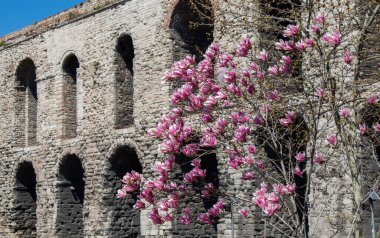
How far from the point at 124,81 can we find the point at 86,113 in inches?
60.8

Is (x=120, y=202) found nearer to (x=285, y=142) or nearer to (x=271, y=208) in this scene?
(x=285, y=142)

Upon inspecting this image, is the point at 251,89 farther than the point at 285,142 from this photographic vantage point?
No

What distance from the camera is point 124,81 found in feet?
62.0

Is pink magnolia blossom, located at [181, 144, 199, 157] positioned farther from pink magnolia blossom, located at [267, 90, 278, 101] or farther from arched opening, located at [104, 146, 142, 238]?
arched opening, located at [104, 146, 142, 238]

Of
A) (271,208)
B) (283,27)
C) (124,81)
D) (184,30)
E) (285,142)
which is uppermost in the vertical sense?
(184,30)

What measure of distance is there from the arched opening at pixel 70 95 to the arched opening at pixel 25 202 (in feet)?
7.43

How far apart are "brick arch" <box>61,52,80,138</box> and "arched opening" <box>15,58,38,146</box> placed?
2.21 m

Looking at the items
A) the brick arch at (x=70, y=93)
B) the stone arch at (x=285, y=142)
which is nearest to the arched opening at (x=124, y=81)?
the brick arch at (x=70, y=93)

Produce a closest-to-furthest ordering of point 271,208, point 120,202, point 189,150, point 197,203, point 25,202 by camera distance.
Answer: point 271,208, point 189,150, point 197,203, point 120,202, point 25,202

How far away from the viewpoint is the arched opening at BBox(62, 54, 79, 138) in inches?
810

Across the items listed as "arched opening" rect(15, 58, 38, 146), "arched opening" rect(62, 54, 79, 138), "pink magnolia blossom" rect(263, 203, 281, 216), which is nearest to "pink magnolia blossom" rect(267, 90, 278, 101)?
"pink magnolia blossom" rect(263, 203, 281, 216)

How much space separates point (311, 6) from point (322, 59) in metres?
0.70

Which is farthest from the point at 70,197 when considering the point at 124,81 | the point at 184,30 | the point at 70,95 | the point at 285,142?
the point at 285,142

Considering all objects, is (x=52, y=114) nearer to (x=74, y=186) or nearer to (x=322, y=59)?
(x=74, y=186)
